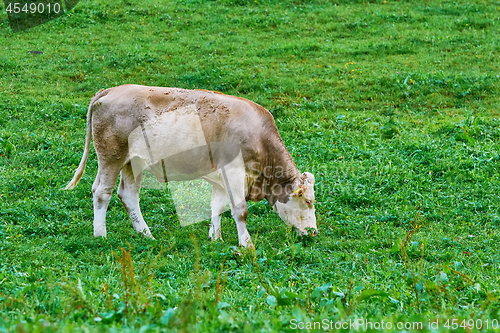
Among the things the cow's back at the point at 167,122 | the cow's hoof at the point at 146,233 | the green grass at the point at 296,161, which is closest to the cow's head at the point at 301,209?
the green grass at the point at 296,161

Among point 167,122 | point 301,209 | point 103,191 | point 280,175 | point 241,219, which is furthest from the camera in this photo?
point 280,175

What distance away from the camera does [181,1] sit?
19953mm

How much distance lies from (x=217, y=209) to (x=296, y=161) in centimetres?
254

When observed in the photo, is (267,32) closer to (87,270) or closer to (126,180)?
(126,180)

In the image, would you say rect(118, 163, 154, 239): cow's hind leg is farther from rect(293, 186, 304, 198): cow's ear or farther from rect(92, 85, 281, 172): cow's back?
rect(293, 186, 304, 198): cow's ear

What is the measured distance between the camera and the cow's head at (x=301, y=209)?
7344 mm

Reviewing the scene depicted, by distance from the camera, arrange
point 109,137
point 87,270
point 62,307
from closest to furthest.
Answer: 1. point 62,307
2. point 87,270
3. point 109,137

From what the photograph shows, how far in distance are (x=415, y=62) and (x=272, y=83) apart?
15.5 feet

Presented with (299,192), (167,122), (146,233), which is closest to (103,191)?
(146,233)

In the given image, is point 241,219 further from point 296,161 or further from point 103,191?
point 296,161

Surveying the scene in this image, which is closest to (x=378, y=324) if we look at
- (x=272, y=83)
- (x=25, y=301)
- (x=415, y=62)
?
(x=25, y=301)

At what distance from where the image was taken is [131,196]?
297 inches

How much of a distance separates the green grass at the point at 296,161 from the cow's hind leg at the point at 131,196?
0.34 metres

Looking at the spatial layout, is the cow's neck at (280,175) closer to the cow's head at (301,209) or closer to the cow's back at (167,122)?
the cow's head at (301,209)
